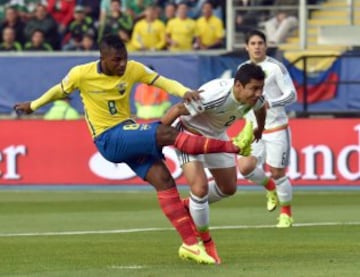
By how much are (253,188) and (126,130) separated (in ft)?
36.4

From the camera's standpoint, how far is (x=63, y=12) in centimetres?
2852

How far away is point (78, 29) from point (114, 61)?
1636cm

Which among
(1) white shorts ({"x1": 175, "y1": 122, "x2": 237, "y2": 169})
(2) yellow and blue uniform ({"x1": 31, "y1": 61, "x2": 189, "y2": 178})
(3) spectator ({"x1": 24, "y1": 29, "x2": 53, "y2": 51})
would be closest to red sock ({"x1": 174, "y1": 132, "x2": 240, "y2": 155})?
(2) yellow and blue uniform ({"x1": 31, "y1": 61, "x2": 189, "y2": 178})

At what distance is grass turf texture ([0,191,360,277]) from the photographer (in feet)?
36.2

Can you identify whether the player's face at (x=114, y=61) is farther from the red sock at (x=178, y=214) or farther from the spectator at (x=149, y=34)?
the spectator at (x=149, y=34)

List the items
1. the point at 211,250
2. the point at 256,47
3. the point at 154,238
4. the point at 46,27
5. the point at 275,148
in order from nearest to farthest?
the point at 211,250 < the point at 154,238 < the point at 256,47 < the point at 275,148 < the point at 46,27

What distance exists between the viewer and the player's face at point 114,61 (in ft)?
38.2

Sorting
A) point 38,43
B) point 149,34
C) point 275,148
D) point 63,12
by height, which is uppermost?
point 275,148

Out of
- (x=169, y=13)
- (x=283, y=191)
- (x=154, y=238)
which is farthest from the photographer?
(x=169, y=13)

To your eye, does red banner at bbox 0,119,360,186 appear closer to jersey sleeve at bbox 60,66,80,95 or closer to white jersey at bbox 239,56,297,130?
white jersey at bbox 239,56,297,130

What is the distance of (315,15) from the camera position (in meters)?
28.1

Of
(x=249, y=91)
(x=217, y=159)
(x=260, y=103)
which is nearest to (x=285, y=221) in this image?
(x=217, y=159)

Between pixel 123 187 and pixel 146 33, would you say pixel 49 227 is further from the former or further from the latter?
pixel 146 33

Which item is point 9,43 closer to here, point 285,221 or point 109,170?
point 109,170
